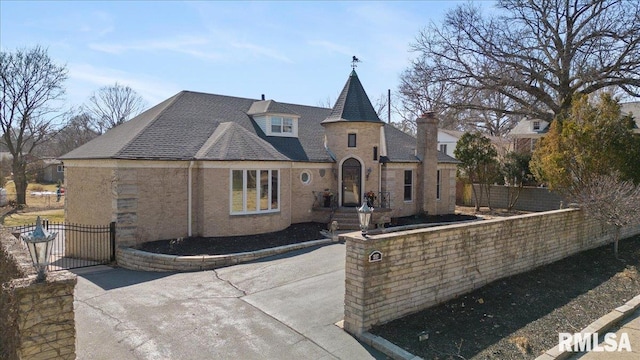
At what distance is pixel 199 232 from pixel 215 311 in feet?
24.0

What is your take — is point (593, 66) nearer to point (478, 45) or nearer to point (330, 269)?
point (478, 45)

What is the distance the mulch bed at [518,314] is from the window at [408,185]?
10987 mm

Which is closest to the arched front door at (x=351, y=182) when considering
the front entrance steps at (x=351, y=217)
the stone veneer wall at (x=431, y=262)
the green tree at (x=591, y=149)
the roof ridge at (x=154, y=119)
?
the front entrance steps at (x=351, y=217)

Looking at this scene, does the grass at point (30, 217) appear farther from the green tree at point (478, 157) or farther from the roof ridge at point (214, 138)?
the green tree at point (478, 157)

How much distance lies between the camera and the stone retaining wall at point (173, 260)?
40.1 feet

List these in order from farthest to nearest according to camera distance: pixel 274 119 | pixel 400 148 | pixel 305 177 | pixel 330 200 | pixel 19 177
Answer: pixel 19 177 → pixel 400 148 → pixel 274 119 → pixel 330 200 → pixel 305 177

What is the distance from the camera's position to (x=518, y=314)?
27.1 feet

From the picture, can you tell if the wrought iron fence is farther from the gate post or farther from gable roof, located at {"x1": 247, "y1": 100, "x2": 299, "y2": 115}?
the gate post

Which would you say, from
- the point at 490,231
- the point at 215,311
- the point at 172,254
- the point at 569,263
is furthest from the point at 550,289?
the point at 172,254

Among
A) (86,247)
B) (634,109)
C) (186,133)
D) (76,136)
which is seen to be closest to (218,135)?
(186,133)

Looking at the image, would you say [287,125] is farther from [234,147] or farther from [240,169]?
[240,169]

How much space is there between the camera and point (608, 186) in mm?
12648

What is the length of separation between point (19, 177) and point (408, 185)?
34069mm

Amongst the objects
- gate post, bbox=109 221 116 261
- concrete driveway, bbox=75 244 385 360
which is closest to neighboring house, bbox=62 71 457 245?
gate post, bbox=109 221 116 261
